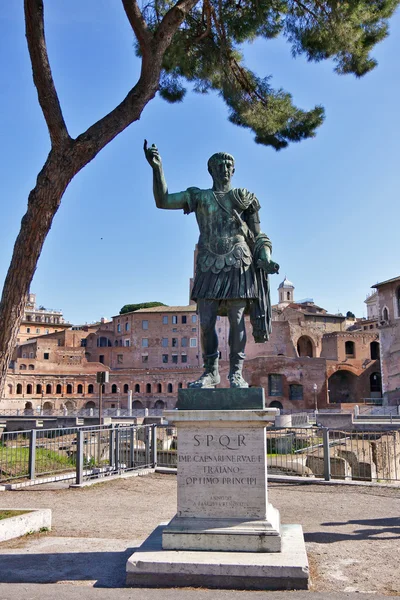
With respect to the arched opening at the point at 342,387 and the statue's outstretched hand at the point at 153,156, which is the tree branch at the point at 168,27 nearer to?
the statue's outstretched hand at the point at 153,156

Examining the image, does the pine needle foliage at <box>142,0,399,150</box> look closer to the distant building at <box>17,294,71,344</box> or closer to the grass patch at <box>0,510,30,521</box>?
the grass patch at <box>0,510,30,521</box>

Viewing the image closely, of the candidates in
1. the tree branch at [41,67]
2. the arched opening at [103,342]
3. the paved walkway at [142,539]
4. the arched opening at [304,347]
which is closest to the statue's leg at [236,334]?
the paved walkway at [142,539]

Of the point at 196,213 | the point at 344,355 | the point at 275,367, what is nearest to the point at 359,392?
the point at 344,355

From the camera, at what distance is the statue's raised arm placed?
5.04 m

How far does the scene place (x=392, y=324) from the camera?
141ft

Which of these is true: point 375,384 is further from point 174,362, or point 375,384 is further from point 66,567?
point 66,567

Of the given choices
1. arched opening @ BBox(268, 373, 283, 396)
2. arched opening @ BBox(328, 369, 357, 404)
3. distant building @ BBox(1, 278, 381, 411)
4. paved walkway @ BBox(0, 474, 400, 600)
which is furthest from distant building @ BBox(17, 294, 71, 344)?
paved walkway @ BBox(0, 474, 400, 600)

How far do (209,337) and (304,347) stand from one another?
2208 inches

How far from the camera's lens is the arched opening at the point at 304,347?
5888cm

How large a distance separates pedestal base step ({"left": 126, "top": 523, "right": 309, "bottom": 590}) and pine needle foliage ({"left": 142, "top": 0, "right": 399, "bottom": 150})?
6.59 m

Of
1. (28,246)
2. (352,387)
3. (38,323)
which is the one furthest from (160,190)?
(38,323)

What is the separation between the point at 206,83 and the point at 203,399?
6.32 m

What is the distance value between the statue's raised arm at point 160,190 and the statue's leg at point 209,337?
906 mm

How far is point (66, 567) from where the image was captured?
4402 mm
